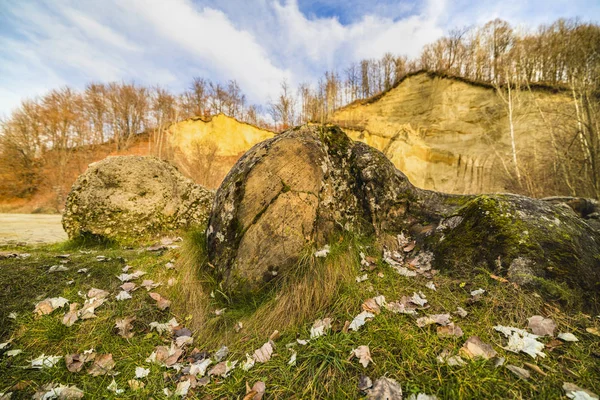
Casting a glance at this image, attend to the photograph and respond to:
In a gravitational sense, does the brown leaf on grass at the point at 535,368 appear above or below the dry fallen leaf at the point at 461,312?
below

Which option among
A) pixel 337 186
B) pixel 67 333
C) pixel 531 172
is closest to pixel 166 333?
pixel 67 333

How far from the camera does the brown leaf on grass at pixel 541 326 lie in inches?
61.2

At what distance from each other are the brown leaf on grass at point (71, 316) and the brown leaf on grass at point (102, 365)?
544 mm

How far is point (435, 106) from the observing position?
2181 cm

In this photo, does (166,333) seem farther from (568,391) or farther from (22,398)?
(568,391)

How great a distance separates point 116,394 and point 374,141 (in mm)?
23413

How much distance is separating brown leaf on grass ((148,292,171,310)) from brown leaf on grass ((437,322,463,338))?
237 centimetres

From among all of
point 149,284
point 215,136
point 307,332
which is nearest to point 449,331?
point 307,332

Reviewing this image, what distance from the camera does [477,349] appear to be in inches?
58.0

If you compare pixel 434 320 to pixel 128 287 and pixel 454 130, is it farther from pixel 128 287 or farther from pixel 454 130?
pixel 454 130

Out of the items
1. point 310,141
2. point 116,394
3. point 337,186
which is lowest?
point 116,394

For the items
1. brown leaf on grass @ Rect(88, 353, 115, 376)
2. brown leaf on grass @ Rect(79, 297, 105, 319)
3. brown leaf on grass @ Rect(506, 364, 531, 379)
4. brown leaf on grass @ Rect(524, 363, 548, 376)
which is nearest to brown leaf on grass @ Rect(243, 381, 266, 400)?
brown leaf on grass @ Rect(88, 353, 115, 376)

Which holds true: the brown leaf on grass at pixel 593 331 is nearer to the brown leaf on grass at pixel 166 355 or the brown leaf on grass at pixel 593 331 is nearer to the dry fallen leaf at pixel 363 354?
the dry fallen leaf at pixel 363 354

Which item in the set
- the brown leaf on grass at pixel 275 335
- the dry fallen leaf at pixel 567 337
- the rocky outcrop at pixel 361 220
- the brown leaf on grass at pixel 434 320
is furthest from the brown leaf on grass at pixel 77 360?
the dry fallen leaf at pixel 567 337
